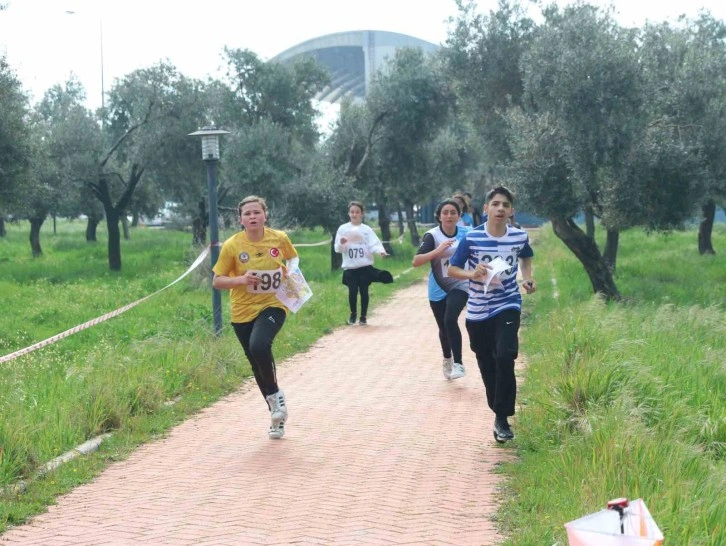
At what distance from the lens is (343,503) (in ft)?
19.3

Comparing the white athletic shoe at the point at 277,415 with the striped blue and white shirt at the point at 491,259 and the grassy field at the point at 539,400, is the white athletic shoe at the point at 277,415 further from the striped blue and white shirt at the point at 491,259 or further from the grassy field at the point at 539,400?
the striped blue and white shirt at the point at 491,259

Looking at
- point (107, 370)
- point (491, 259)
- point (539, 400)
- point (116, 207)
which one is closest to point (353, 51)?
Answer: point (116, 207)

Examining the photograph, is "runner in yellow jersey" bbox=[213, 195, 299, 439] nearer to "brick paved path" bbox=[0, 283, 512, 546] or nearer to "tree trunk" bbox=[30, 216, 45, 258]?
"brick paved path" bbox=[0, 283, 512, 546]

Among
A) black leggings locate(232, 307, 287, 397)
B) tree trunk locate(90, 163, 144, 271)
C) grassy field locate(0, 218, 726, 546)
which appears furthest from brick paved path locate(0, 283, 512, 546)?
tree trunk locate(90, 163, 144, 271)

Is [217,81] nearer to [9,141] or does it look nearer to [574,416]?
[9,141]

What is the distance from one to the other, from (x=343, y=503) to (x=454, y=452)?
4.75ft

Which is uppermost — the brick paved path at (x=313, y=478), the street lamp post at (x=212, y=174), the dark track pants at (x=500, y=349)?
the street lamp post at (x=212, y=174)

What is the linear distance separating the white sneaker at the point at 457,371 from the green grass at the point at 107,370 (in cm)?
216

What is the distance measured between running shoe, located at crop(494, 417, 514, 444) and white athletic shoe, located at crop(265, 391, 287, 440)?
1.61 meters

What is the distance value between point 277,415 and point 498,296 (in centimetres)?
191

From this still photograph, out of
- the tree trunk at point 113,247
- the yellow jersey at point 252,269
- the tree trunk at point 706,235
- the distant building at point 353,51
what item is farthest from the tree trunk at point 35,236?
the yellow jersey at point 252,269

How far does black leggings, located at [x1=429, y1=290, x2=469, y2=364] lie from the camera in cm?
988

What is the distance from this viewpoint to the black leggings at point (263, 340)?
7.64 meters

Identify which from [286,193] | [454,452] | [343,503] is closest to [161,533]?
[343,503]
